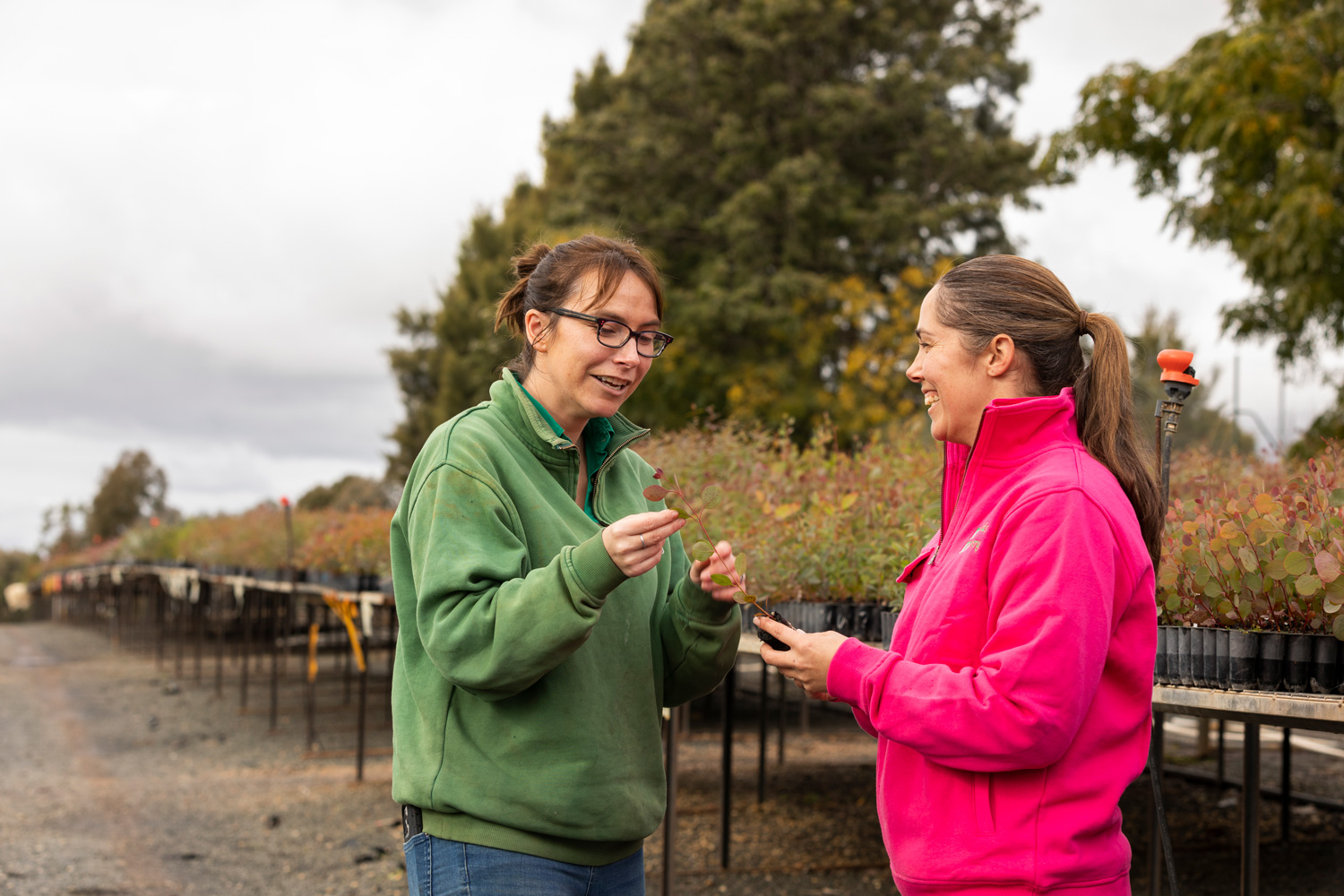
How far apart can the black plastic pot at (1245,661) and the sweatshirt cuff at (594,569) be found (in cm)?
158

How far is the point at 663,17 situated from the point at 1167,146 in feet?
22.3

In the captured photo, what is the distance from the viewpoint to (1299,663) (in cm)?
225

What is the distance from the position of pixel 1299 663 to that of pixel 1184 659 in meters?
0.23

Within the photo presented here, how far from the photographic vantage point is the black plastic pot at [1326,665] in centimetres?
222

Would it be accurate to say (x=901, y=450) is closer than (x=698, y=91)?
Yes

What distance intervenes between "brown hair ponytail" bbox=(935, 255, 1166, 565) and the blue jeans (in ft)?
3.15

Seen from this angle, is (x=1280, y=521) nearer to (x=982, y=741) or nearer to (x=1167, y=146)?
(x=982, y=741)

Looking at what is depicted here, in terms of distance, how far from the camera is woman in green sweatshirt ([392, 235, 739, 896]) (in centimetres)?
145

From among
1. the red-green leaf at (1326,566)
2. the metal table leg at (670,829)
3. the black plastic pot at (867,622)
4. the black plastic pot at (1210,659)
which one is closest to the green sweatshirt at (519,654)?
the red-green leaf at (1326,566)

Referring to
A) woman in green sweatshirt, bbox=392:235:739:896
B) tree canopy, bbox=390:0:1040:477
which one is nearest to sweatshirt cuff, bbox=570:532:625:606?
woman in green sweatshirt, bbox=392:235:739:896

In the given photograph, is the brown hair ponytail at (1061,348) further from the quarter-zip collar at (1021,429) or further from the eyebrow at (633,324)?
the eyebrow at (633,324)

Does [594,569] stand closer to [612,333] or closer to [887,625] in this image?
[612,333]

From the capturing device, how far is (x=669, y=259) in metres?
14.0

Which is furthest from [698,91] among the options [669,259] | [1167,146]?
[1167,146]
